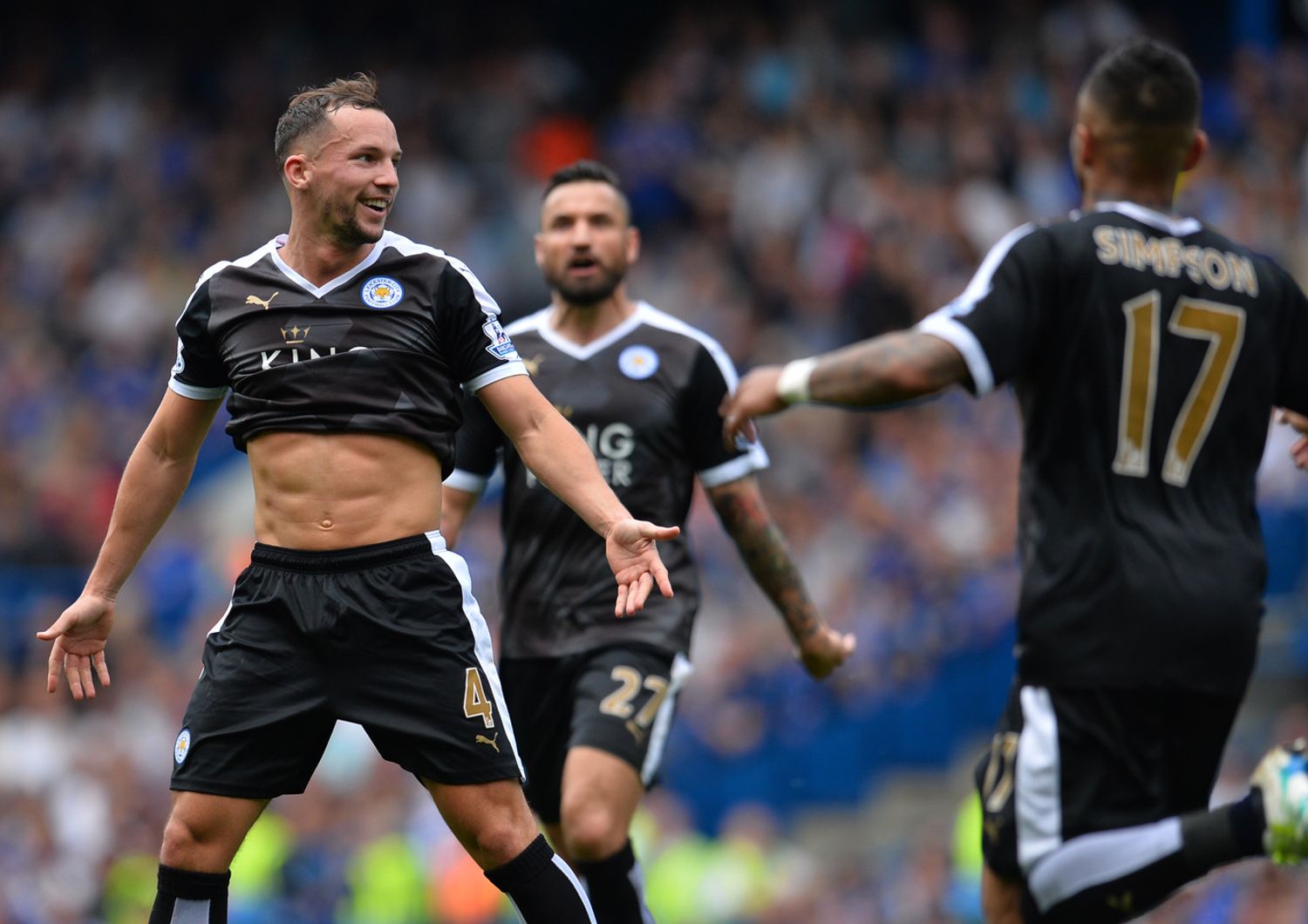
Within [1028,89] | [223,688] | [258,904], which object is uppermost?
[1028,89]

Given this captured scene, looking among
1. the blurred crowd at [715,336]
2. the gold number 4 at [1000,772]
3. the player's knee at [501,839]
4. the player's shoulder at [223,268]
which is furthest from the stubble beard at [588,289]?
the blurred crowd at [715,336]

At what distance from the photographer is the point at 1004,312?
18.0 feet

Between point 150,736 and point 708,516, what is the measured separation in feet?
15.6

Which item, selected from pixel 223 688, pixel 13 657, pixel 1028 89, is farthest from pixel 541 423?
pixel 1028 89

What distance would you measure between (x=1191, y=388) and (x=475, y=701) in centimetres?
229

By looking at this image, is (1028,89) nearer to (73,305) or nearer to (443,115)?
(443,115)

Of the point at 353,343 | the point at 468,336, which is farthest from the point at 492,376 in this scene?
the point at 353,343

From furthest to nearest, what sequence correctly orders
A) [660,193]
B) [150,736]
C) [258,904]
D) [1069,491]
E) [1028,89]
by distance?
[660,193] < [1028,89] < [150,736] < [258,904] < [1069,491]

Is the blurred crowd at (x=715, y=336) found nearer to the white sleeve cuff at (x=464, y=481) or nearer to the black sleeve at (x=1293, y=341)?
the black sleeve at (x=1293, y=341)

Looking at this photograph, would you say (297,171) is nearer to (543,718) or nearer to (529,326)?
(529,326)

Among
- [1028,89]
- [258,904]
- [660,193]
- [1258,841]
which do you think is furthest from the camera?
[660,193]

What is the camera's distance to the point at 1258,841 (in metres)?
5.30

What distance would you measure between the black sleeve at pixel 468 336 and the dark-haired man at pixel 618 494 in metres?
1.56

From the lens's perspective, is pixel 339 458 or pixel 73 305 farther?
pixel 73 305
